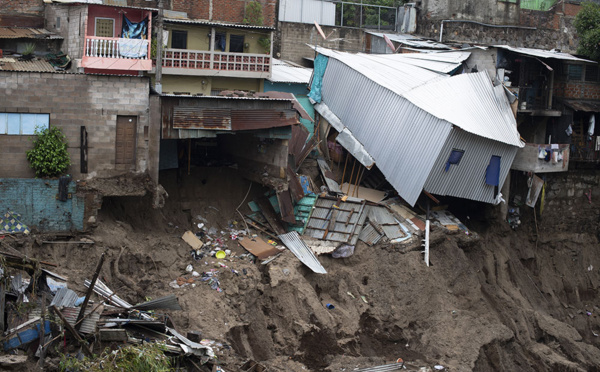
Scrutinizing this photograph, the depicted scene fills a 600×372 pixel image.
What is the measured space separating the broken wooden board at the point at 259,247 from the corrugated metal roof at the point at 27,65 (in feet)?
24.0

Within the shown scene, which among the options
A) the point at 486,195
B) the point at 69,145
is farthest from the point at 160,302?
the point at 486,195

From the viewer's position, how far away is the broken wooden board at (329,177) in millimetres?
23194

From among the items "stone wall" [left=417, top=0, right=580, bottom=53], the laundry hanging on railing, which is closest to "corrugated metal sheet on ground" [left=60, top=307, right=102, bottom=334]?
the laundry hanging on railing

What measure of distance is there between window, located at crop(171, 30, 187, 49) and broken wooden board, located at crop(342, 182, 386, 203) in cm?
787

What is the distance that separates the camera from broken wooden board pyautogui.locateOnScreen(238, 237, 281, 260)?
20312 mm

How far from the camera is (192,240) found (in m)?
20.2

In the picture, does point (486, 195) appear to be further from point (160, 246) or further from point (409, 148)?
point (160, 246)

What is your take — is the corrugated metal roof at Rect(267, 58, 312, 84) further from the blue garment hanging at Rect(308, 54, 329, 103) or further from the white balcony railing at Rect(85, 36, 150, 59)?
the white balcony railing at Rect(85, 36, 150, 59)

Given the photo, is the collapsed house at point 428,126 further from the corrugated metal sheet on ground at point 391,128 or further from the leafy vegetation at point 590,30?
the leafy vegetation at point 590,30

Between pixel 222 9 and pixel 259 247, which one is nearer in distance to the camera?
pixel 259 247

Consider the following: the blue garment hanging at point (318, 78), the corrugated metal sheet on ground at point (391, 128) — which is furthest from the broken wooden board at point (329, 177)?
the blue garment hanging at point (318, 78)

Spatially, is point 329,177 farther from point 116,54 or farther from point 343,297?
point 116,54

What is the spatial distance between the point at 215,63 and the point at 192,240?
8077 mm

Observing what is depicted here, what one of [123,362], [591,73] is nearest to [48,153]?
[123,362]
